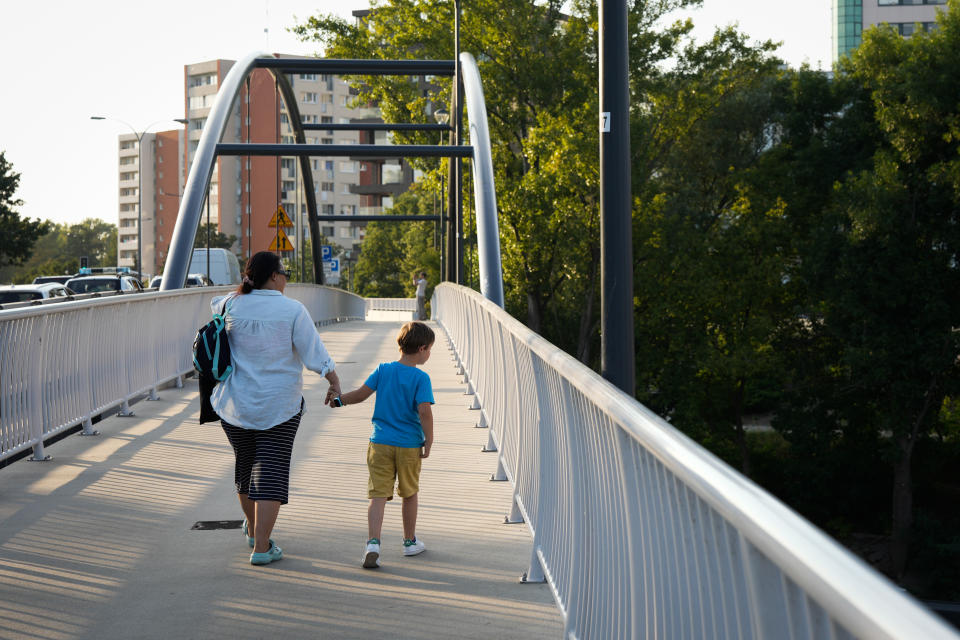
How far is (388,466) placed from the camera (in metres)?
5.60

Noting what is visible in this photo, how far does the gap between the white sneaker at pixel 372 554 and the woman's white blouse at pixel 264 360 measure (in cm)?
71

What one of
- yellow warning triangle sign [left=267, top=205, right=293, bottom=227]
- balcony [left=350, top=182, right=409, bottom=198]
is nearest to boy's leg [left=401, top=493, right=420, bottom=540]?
yellow warning triangle sign [left=267, top=205, right=293, bottom=227]

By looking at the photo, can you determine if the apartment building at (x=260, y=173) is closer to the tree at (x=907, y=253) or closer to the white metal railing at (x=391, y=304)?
the white metal railing at (x=391, y=304)

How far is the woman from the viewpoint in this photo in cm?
552

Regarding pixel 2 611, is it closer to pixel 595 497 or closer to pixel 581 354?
pixel 595 497

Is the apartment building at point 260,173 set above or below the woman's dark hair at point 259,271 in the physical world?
above

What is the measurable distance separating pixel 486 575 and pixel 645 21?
34660 mm

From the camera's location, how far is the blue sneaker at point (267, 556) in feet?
18.1

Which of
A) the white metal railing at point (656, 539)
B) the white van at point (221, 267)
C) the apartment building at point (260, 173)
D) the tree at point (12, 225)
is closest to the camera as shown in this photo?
the white metal railing at point (656, 539)

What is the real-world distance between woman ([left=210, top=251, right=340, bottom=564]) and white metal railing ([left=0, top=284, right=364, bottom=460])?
2.85m

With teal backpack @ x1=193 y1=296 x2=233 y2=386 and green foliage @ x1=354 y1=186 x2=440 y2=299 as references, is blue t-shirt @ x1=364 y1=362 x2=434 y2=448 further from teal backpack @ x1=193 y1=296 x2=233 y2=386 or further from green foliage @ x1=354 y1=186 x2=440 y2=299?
green foliage @ x1=354 y1=186 x2=440 y2=299

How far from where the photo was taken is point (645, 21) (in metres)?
37.9

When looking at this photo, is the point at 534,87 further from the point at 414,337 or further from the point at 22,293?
the point at 414,337

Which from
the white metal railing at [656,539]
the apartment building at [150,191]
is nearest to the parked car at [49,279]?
the white metal railing at [656,539]
